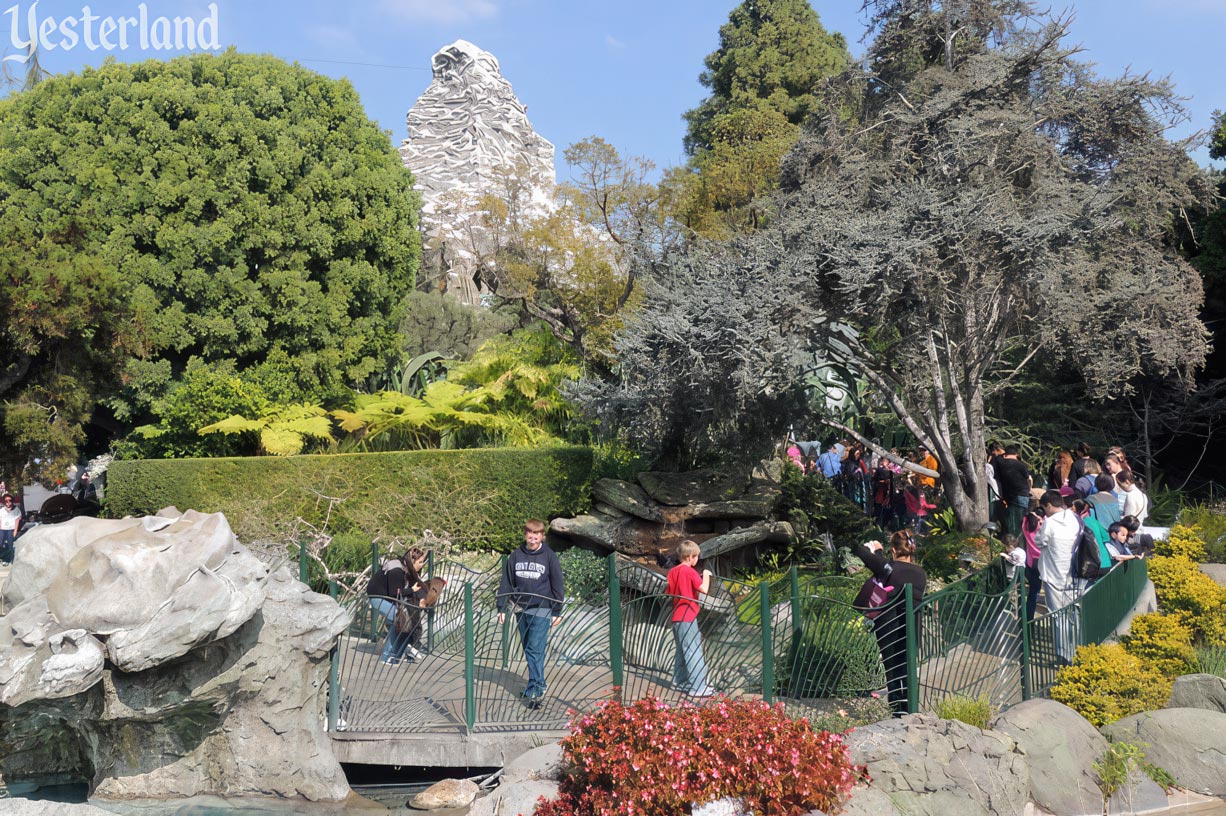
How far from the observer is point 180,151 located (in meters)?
18.9

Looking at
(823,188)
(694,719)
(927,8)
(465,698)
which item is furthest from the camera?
(927,8)

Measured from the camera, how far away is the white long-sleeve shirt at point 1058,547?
9.77 metres

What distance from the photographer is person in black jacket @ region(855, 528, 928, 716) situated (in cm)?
829

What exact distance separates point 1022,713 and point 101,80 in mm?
19194

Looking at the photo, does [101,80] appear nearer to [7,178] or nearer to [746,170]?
[7,178]

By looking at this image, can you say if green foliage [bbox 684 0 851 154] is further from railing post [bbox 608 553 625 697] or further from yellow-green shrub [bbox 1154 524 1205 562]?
railing post [bbox 608 553 625 697]

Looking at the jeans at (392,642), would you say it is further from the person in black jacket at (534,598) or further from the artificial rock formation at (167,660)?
the person in black jacket at (534,598)

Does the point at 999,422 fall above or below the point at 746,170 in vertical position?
below

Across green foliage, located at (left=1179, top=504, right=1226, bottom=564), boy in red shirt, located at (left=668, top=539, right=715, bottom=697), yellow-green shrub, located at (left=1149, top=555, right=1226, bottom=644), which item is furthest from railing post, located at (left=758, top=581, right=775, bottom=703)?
green foliage, located at (left=1179, top=504, right=1226, bottom=564)

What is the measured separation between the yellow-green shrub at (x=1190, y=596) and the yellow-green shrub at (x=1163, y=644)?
0.25m

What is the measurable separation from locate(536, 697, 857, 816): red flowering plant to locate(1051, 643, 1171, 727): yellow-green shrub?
2.94m

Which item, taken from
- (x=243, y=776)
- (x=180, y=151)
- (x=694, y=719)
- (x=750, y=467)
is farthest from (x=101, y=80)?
(x=694, y=719)

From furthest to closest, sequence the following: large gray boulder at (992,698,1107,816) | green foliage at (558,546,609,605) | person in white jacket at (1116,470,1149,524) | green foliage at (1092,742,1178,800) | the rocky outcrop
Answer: the rocky outcrop → green foliage at (558,546,609,605) → person in white jacket at (1116,470,1149,524) → green foliage at (1092,742,1178,800) → large gray boulder at (992,698,1107,816)

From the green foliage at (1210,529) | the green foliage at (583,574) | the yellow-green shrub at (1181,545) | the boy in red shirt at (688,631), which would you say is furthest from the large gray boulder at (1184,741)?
the green foliage at (583,574)
